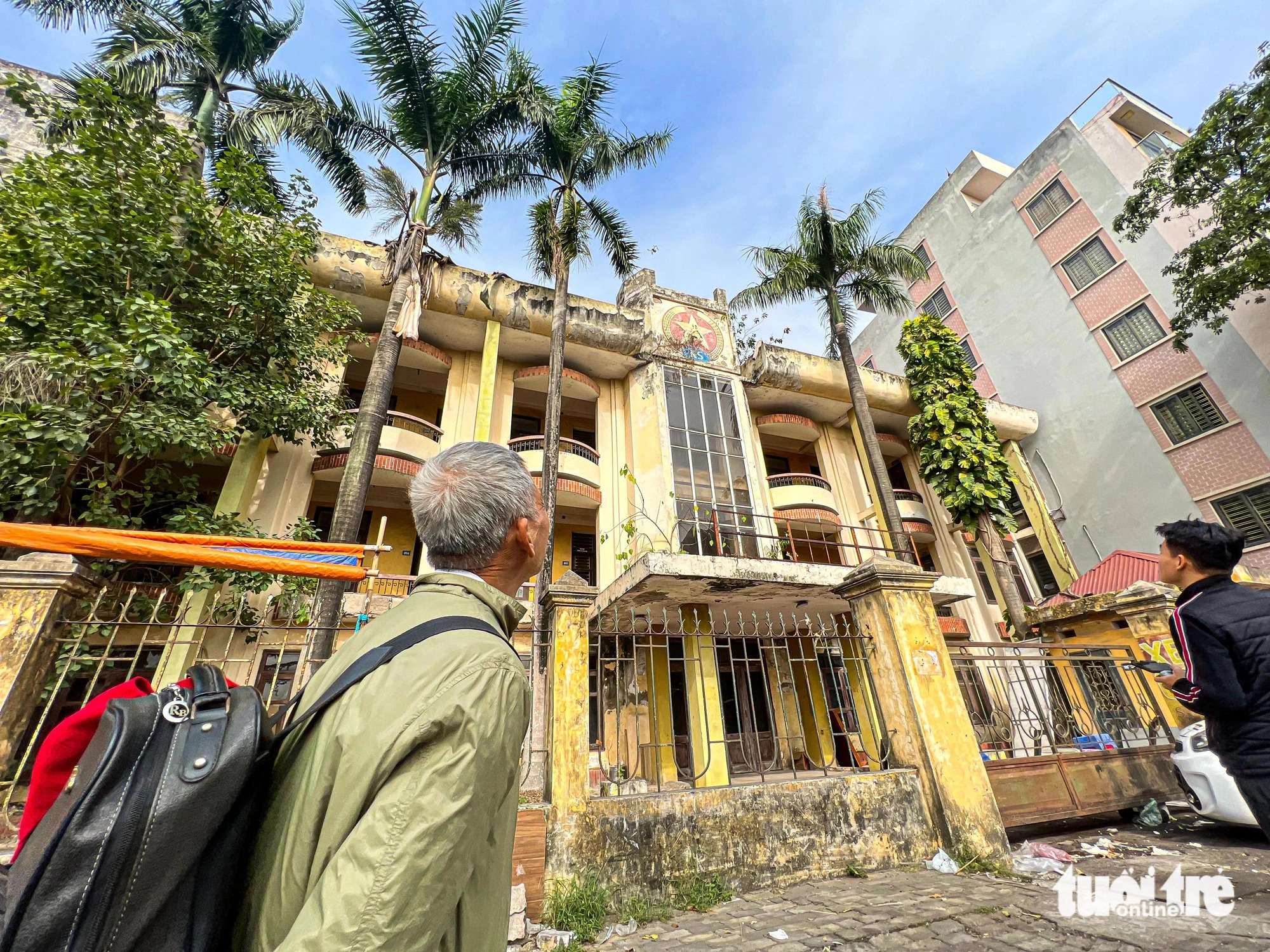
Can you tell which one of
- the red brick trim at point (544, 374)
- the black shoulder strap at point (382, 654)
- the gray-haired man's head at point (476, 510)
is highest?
the red brick trim at point (544, 374)

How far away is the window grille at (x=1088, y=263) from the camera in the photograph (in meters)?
16.1

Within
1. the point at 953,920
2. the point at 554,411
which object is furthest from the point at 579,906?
the point at 554,411

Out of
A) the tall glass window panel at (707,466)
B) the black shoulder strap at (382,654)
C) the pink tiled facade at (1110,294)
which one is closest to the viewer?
the black shoulder strap at (382,654)

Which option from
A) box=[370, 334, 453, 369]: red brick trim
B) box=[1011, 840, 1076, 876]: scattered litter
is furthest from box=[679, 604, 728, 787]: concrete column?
box=[370, 334, 453, 369]: red brick trim

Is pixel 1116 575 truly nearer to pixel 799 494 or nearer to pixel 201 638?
pixel 799 494

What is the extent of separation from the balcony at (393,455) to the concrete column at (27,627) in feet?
20.8

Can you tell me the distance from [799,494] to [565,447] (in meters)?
6.38

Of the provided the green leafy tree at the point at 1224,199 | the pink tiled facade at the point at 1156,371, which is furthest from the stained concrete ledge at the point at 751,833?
the pink tiled facade at the point at 1156,371

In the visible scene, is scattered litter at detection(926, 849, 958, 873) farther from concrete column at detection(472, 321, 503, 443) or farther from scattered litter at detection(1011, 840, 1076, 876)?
concrete column at detection(472, 321, 503, 443)

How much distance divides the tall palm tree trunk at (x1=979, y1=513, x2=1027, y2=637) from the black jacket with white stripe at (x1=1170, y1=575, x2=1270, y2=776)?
10.1 m

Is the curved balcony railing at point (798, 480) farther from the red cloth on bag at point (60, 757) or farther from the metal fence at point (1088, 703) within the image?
the red cloth on bag at point (60, 757)

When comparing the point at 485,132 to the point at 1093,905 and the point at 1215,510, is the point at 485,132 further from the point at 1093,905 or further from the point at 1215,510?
the point at 1215,510

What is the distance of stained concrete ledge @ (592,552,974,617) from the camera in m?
8.17

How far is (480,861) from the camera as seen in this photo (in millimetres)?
1013
